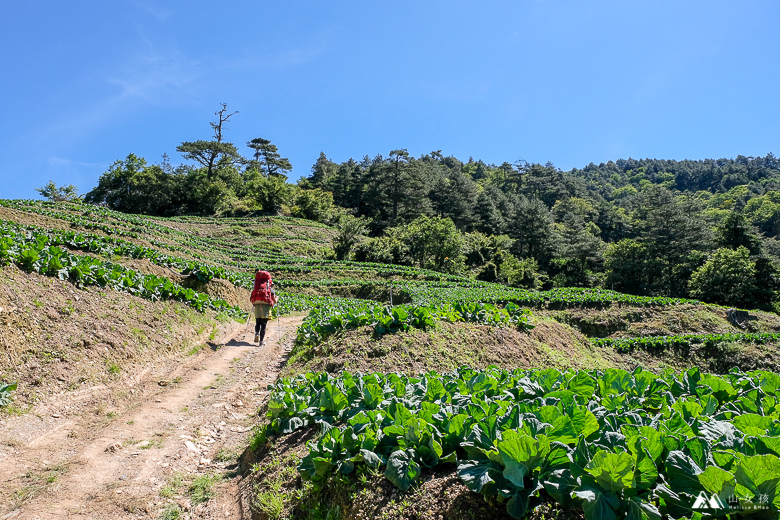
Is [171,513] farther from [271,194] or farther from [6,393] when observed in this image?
[271,194]

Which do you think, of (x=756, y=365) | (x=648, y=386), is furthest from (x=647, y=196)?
(x=648, y=386)

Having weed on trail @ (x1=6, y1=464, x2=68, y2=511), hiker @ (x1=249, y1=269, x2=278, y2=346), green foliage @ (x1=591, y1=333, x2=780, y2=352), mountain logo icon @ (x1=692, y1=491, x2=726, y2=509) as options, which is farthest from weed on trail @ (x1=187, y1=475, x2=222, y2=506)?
green foliage @ (x1=591, y1=333, x2=780, y2=352)

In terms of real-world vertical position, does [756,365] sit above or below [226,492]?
below

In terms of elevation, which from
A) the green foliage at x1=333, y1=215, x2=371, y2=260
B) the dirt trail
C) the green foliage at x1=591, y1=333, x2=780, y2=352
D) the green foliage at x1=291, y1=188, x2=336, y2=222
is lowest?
the green foliage at x1=591, y1=333, x2=780, y2=352

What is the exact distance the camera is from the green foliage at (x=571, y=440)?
6.57 ft

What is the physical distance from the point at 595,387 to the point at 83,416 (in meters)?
6.78

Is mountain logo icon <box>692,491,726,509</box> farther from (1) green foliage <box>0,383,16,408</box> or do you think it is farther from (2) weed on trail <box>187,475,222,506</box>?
(1) green foliage <box>0,383,16,408</box>

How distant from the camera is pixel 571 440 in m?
2.48

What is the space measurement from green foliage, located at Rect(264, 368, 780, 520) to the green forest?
35.4 meters

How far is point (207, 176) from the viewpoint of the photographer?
6481cm

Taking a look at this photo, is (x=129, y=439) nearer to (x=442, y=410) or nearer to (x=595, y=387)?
(x=442, y=410)

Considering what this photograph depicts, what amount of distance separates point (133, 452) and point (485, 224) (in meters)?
66.1

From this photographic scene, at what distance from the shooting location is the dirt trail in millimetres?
3793

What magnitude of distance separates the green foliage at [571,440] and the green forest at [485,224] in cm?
3543
